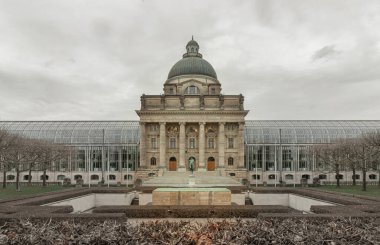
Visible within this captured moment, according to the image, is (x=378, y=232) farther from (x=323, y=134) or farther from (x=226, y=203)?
(x=323, y=134)

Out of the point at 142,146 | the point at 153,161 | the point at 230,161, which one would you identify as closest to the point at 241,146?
the point at 230,161

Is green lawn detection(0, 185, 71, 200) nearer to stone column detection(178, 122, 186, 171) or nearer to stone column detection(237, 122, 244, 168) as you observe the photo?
stone column detection(178, 122, 186, 171)

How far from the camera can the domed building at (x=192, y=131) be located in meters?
77.1

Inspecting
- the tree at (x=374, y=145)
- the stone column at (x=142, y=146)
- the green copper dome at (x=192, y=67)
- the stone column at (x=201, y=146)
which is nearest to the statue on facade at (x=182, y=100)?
the stone column at (x=201, y=146)

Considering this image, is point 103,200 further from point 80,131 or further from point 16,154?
point 80,131

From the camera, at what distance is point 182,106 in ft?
254

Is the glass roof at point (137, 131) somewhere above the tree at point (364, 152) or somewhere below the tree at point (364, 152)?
above

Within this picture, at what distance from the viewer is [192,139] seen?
3164 inches

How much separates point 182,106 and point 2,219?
2369 inches

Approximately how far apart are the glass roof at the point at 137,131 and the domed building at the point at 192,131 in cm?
1101

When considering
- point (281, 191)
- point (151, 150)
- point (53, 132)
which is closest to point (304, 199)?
point (281, 191)

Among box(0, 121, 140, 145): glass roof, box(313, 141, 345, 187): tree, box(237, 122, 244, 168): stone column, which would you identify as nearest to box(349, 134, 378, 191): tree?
box(313, 141, 345, 187): tree

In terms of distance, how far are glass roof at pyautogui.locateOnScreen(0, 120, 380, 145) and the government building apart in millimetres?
254

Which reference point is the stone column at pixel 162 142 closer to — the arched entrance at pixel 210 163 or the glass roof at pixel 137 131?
the arched entrance at pixel 210 163
